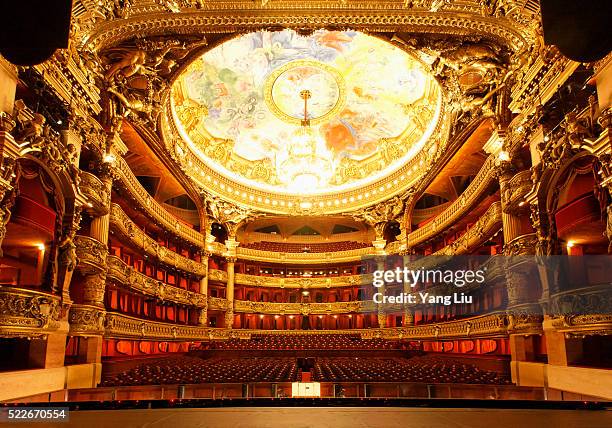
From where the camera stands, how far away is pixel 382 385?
9.41 metres

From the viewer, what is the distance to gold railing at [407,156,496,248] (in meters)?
15.0

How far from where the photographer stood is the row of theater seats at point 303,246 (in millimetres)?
29578

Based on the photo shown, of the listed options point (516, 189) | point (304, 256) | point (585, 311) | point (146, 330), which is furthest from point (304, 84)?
point (585, 311)

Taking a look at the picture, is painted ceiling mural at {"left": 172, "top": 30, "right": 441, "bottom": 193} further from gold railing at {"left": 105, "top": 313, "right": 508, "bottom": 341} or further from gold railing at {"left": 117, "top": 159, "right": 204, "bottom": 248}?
gold railing at {"left": 105, "top": 313, "right": 508, "bottom": 341}

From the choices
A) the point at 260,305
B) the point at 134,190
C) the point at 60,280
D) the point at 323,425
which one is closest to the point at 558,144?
the point at 323,425

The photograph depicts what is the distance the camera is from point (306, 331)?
27.4 meters

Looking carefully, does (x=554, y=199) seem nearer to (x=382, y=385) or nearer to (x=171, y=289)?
(x=382, y=385)

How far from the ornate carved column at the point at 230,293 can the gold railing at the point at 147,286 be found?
2.28 m

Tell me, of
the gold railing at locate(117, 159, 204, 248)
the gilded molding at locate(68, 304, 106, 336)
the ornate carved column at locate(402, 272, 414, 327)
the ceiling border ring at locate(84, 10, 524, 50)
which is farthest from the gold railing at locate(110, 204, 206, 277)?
the ornate carved column at locate(402, 272, 414, 327)

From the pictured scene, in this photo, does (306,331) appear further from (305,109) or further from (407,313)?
(305,109)

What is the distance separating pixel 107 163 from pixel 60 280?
4058 mm

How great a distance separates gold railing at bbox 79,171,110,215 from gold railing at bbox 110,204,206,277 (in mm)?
1941

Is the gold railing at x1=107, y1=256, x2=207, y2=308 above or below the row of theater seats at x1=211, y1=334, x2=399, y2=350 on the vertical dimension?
above

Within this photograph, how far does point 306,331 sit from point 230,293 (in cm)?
557
